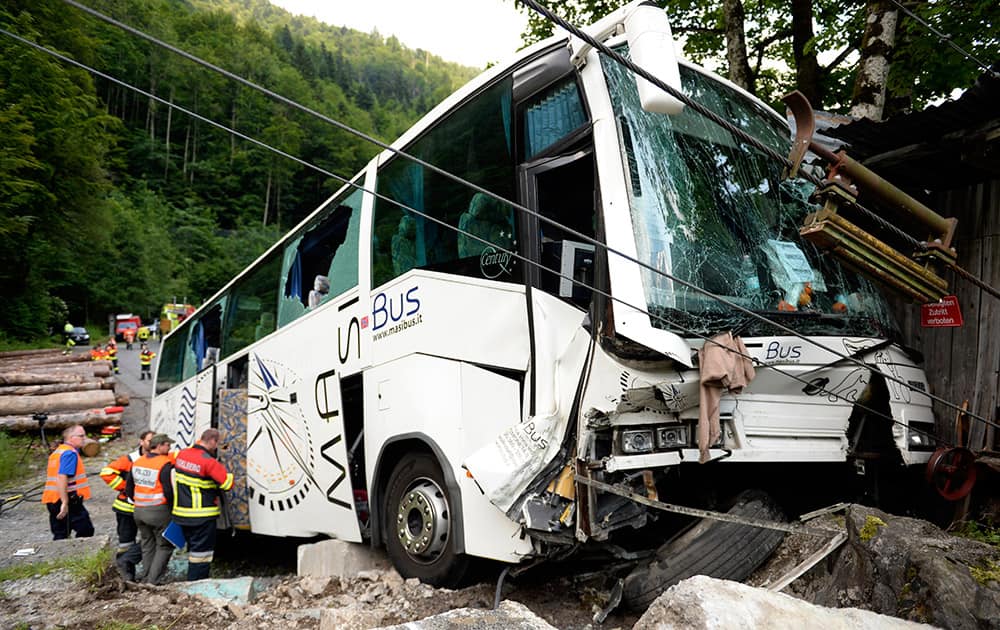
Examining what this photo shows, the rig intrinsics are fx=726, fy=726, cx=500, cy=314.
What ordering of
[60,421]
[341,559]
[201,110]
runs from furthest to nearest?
[201,110]
[60,421]
[341,559]

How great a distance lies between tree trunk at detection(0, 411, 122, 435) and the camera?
1557 centimetres

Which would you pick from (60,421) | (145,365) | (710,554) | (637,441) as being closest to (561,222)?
(637,441)

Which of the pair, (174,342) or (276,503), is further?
(174,342)

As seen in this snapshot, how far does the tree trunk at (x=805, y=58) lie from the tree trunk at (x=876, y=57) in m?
3.40

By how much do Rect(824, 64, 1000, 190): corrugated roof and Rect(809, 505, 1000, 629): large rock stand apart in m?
2.27

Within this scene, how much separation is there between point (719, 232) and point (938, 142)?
1800mm

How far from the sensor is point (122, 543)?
746cm

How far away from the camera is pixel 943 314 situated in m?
4.73

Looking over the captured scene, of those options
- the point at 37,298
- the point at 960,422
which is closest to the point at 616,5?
the point at 960,422

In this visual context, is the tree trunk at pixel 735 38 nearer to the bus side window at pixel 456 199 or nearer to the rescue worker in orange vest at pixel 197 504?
the bus side window at pixel 456 199

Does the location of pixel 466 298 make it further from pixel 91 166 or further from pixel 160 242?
pixel 160 242

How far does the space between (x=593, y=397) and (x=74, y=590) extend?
3.86 metres

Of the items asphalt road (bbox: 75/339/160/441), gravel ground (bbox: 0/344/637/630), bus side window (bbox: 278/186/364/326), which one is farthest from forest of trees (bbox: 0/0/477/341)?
gravel ground (bbox: 0/344/637/630)

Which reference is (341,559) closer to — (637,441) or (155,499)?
(155,499)
